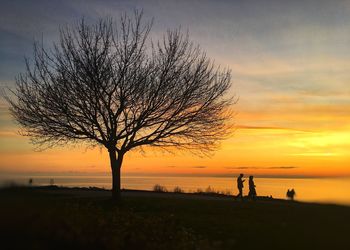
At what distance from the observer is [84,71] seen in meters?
25.7

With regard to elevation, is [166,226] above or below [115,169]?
below

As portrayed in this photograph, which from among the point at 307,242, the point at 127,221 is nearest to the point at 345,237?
the point at 307,242

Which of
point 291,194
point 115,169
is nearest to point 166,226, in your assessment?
point 115,169

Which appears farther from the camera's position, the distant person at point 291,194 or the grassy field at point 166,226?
the distant person at point 291,194

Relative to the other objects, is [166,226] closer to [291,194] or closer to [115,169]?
[115,169]

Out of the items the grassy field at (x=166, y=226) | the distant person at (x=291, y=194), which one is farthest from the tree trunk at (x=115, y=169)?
the distant person at (x=291, y=194)

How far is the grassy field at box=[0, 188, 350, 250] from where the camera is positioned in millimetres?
11016

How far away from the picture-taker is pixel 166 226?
54.1ft

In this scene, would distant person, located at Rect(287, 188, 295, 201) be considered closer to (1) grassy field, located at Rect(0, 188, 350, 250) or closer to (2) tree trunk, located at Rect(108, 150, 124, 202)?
(1) grassy field, located at Rect(0, 188, 350, 250)

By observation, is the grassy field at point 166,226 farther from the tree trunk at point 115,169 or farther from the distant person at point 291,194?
the distant person at point 291,194

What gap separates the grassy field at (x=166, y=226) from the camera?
11.0 meters

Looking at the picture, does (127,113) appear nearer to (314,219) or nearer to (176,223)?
(176,223)

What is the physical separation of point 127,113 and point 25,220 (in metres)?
15.7

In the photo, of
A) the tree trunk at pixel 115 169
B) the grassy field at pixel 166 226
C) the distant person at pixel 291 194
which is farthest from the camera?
the distant person at pixel 291 194
